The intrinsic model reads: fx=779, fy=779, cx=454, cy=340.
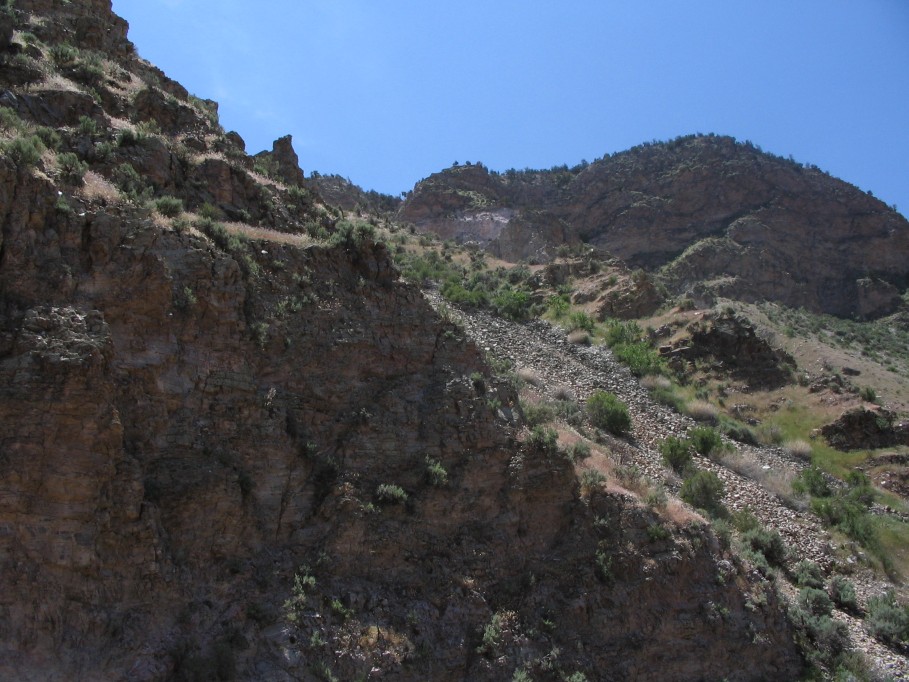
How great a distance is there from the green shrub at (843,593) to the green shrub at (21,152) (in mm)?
15917

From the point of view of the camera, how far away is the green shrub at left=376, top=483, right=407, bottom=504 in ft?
36.3

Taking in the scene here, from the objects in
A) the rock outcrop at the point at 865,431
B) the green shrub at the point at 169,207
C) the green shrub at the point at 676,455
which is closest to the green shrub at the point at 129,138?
the green shrub at the point at 169,207

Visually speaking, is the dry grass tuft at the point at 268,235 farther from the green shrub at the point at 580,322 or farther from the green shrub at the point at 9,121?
the green shrub at the point at 580,322

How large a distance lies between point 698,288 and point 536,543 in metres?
40.0

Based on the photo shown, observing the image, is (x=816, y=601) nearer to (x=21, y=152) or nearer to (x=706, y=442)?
(x=706, y=442)

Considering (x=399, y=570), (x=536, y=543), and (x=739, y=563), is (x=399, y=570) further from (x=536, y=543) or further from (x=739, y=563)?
(x=739, y=563)

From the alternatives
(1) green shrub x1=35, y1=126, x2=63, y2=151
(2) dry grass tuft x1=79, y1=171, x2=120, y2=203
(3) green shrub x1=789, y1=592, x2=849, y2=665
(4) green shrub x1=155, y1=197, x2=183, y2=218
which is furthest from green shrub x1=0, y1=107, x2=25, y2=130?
(3) green shrub x1=789, y1=592, x2=849, y2=665

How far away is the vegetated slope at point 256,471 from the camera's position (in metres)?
8.45

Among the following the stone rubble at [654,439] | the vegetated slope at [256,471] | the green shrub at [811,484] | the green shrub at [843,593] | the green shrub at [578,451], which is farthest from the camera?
the green shrub at [811,484]

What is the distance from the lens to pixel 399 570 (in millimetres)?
10727

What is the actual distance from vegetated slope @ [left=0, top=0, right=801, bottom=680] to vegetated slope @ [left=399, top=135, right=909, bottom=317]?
3388 centimetres

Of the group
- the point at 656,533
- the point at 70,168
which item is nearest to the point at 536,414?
the point at 656,533

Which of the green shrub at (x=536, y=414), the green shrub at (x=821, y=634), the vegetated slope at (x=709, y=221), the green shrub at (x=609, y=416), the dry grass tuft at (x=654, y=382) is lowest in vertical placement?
the green shrub at (x=821, y=634)

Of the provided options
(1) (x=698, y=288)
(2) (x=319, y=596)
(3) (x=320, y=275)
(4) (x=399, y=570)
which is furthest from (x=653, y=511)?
(1) (x=698, y=288)
